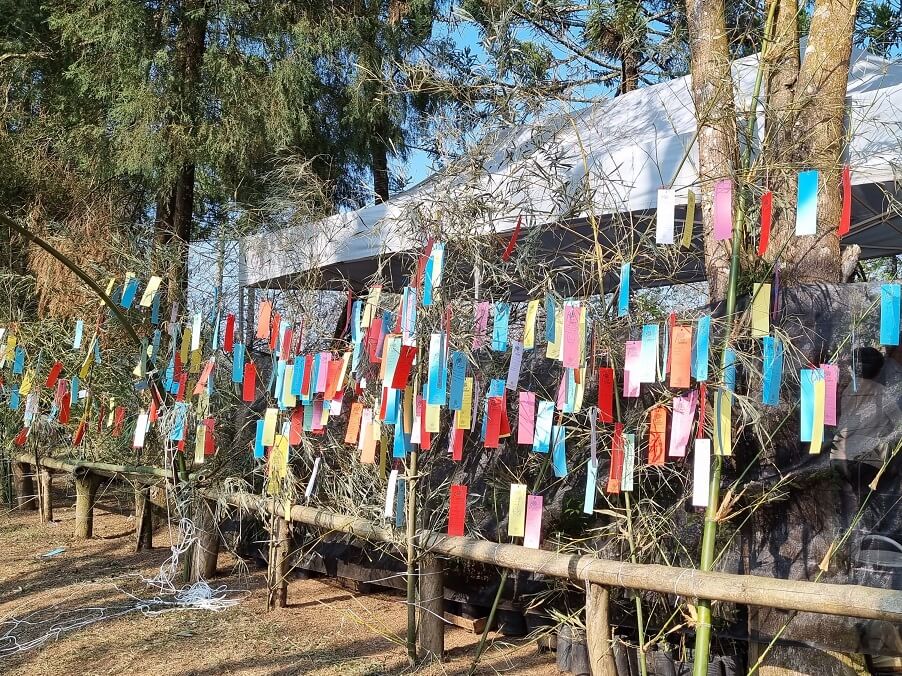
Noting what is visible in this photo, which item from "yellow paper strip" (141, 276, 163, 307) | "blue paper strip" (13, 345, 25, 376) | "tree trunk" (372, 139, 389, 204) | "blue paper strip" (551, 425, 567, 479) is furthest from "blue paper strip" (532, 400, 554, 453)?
"tree trunk" (372, 139, 389, 204)

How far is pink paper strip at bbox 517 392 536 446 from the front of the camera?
10.0ft

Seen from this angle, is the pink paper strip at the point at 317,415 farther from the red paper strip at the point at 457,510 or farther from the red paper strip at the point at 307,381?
the red paper strip at the point at 457,510

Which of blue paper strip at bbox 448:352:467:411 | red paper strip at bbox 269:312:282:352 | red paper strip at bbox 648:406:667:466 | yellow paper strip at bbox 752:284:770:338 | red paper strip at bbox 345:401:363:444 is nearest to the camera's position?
yellow paper strip at bbox 752:284:770:338

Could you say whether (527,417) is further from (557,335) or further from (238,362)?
Result: (238,362)

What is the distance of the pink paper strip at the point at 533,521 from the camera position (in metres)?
3.04

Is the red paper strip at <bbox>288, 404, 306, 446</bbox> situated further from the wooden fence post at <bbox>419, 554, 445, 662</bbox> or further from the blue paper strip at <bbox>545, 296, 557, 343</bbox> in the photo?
the blue paper strip at <bbox>545, 296, 557, 343</bbox>

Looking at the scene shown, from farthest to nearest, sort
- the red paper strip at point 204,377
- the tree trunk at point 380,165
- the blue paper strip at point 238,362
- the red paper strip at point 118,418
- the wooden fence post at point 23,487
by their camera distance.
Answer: the wooden fence post at point 23,487
the tree trunk at point 380,165
the red paper strip at point 118,418
the red paper strip at point 204,377
the blue paper strip at point 238,362

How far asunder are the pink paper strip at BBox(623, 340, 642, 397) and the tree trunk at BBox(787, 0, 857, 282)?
843 millimetres

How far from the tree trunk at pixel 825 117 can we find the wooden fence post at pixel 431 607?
1847 millimetres

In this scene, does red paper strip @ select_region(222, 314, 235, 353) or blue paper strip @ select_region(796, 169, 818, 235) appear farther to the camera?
red paper strip @ select_region(222, 314, 235, 353)

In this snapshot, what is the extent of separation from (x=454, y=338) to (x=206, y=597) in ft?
8.30

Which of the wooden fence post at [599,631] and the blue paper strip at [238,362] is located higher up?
the blue paper strip at [238,362]

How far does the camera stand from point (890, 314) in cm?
238

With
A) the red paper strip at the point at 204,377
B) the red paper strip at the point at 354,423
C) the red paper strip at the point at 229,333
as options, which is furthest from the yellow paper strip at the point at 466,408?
the red paper strip at the point at 204,377
